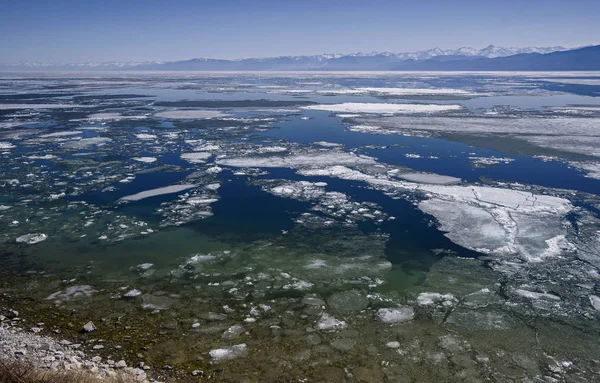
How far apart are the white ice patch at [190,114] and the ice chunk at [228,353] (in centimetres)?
2180

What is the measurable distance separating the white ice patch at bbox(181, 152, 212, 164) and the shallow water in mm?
254

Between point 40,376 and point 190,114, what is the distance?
24.4 meters

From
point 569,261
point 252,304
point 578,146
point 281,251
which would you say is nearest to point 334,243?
point 281,251

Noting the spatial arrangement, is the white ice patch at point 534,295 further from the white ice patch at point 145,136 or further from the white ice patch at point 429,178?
the white ice patch at point 145,136

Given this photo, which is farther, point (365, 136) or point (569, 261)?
point (365, 136)

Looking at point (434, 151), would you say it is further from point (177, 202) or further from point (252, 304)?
point (252, 304)

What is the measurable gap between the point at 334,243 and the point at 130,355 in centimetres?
428

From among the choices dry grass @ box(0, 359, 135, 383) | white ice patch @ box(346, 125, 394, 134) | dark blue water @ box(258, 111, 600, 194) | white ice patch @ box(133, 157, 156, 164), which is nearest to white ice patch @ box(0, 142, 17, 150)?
white ice patch @ box(133, 157, 156, 164)

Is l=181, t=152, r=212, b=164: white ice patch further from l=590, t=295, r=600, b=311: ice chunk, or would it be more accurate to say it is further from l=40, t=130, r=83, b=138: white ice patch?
l=590, t=295, r=600, b=311: ice chunk

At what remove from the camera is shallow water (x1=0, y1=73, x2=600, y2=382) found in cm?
537

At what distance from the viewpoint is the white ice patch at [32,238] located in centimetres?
855

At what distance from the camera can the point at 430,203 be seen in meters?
10.7

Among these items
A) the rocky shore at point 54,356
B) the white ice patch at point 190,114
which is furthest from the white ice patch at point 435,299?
the white ice patch at point 190,114

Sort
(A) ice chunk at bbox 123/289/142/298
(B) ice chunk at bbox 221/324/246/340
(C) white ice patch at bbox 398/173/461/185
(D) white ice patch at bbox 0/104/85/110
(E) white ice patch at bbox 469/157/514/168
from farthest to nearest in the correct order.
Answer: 1. (D) white ice patch at bbox 0/104/85/110
2. (E) white ice patch at bbox 469/157/514/168
3. (C) white ice patch at bbox 398/173/461/185
4. (A) ice chunk at bbox 123/289/142/298
5. (B) ice chunk at bbox 221/324/246/340
